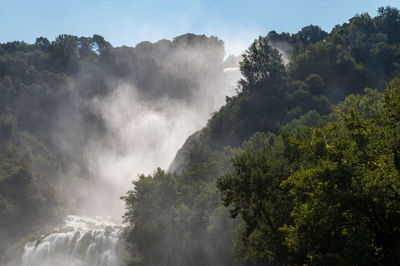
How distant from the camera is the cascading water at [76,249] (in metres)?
65.6

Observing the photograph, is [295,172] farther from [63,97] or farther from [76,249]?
[63,97]

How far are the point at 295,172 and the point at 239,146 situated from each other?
196ft

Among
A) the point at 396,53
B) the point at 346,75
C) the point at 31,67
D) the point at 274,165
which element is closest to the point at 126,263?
the point at 274,165

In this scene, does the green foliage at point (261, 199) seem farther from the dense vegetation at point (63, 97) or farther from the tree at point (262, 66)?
the dense vegetation at point (63, 97)

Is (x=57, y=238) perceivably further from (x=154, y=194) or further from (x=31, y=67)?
(x=31, y=67)

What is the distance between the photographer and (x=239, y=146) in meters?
79.9

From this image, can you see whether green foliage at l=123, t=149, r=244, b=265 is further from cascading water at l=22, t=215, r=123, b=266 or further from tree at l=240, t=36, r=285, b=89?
tree at l=240, t=36, r=285, b=89

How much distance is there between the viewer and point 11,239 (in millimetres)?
92312

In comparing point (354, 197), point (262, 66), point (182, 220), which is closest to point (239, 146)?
point (182, 220)

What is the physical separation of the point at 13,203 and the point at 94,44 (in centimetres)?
10790

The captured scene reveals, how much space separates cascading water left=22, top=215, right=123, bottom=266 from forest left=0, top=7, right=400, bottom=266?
3683 millimetres

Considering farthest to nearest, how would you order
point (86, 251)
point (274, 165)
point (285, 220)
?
1. point (86, 251)
2. point (274, 165)
3. point (285, 220)

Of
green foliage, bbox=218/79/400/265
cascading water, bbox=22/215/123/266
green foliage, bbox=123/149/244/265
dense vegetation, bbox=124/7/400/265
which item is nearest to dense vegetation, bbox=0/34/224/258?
cascading water, bbox=22/215/123/266

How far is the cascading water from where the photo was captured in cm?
6562
